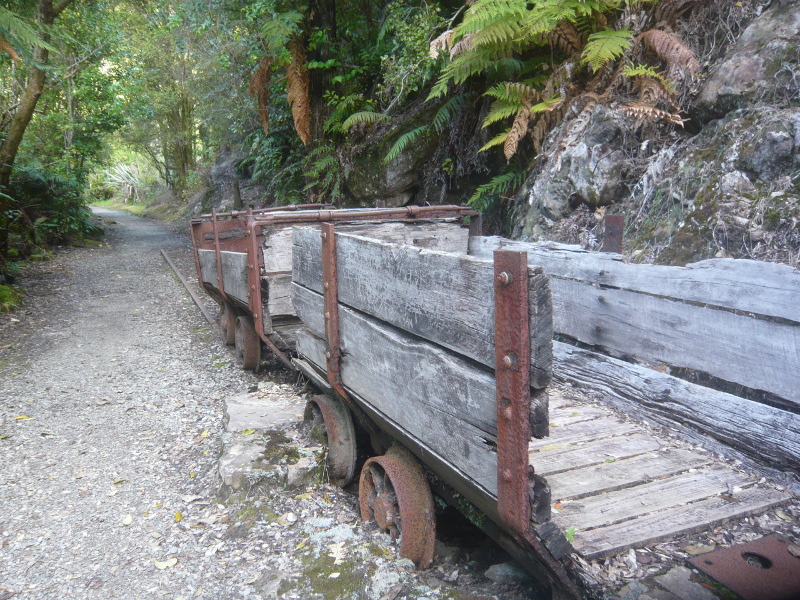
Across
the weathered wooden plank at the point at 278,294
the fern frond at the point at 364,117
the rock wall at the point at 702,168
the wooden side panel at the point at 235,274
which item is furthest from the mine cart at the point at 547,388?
the fern frond at the point at 364,117

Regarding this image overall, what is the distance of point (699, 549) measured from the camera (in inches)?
82.4

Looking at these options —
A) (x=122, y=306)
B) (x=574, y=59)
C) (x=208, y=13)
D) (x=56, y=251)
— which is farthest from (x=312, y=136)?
(x=56, y=251)

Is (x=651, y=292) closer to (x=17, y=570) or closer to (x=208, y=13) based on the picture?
(x=17, y=570)

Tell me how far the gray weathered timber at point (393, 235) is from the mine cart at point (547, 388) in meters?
0.73

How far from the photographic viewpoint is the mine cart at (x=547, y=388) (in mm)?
1792

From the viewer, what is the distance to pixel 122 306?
9508mm

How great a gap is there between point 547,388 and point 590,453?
1.18 metres

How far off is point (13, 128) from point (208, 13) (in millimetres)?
4745

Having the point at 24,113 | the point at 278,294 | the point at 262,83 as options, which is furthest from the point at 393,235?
the point at 24,113

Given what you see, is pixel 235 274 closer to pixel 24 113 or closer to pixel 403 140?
pixel 403 140

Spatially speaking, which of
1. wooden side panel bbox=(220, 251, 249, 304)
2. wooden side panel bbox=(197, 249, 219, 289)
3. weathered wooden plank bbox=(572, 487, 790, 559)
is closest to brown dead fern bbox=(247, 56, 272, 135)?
wooden side panel bbox=(197, 249, 219, 289)

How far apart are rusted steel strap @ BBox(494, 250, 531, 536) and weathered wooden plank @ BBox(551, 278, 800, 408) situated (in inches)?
59.4

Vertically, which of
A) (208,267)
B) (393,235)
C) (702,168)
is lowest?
(208,267)

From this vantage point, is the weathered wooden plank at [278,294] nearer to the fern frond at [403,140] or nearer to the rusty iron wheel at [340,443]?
the rusty iron wheel at [340,443]
